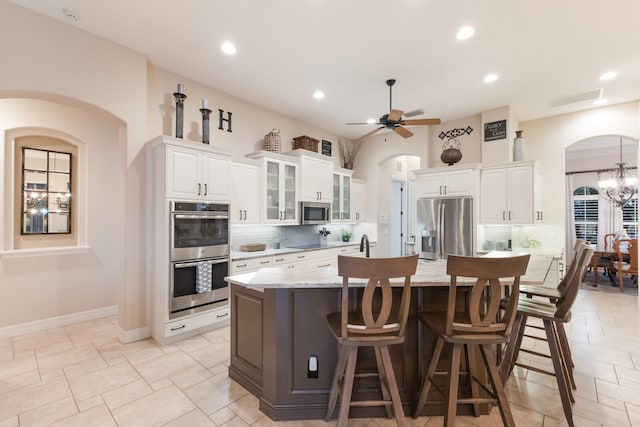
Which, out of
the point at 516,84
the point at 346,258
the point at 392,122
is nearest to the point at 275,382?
the point at 346,258

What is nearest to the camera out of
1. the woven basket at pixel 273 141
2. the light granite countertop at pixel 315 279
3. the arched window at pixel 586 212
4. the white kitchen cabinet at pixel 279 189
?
the light granite countertop at pixel 315 279

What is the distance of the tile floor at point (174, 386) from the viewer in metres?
2.02

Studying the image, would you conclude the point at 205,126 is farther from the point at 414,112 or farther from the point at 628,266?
the point at 628,266

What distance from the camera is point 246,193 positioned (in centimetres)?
436

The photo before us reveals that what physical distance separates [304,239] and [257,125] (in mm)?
2310

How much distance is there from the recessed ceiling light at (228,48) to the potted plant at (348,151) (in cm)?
364

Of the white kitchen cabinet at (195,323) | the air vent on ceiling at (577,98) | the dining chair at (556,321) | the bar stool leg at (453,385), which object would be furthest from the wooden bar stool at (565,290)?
the air vent on ceiling at (577,98)

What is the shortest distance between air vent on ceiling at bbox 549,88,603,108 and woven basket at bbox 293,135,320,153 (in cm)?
397

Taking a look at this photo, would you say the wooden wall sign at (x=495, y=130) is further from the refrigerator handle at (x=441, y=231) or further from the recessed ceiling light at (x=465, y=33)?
the recessed ceiling light at (x=465, y=33)

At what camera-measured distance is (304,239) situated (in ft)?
18.9

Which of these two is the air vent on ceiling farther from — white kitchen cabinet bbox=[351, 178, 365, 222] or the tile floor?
white kitchen cabinet bbox=[351, 178, 365, 222]

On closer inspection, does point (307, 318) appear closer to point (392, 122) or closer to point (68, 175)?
point (392, 122)

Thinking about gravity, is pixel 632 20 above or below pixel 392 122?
above

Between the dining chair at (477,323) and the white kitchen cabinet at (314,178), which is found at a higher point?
the white kitchen cabinet at (314,178)
